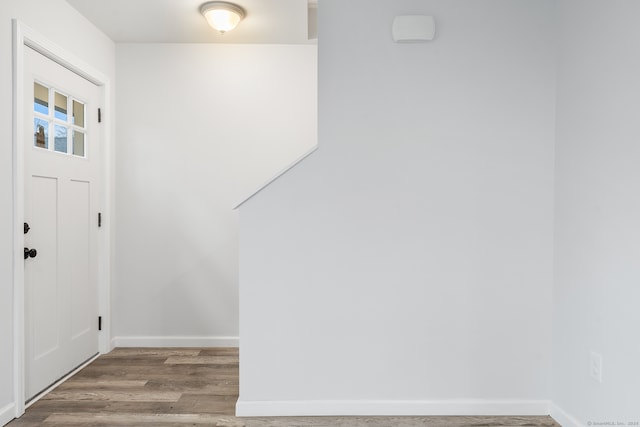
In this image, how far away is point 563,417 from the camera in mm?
2172

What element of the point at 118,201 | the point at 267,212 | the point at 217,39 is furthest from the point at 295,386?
the point at 217,39

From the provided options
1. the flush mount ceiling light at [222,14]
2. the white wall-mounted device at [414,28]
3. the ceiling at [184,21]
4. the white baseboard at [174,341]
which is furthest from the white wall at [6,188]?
the white wall-mounted device at [414,28]

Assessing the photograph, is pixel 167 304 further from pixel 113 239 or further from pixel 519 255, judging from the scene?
pixel 519 255

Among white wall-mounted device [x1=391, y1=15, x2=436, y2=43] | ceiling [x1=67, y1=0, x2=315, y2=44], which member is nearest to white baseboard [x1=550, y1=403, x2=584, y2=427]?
white wall-mounted device [x1=391, y1=15, x2=436, y2=43]

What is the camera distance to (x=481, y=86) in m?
2.28

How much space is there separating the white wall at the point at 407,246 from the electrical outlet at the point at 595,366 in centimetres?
31

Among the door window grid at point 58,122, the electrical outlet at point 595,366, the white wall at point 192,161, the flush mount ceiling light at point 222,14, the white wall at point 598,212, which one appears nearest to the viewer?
the white wall at point 598,212

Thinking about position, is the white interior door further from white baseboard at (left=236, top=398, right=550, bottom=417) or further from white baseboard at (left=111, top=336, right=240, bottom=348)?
white baseboard at (left=236, top=398, right=550, bottom=417)

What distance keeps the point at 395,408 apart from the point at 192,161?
2.25m

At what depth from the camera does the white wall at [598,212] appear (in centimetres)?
176

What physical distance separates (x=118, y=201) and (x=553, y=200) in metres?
2.95

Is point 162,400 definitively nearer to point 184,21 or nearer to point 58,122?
point 58,122

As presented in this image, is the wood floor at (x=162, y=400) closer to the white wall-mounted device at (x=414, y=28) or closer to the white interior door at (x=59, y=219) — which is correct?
the white interior door at (x=59, y=219)

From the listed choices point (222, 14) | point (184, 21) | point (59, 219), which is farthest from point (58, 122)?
point (222, 14)
